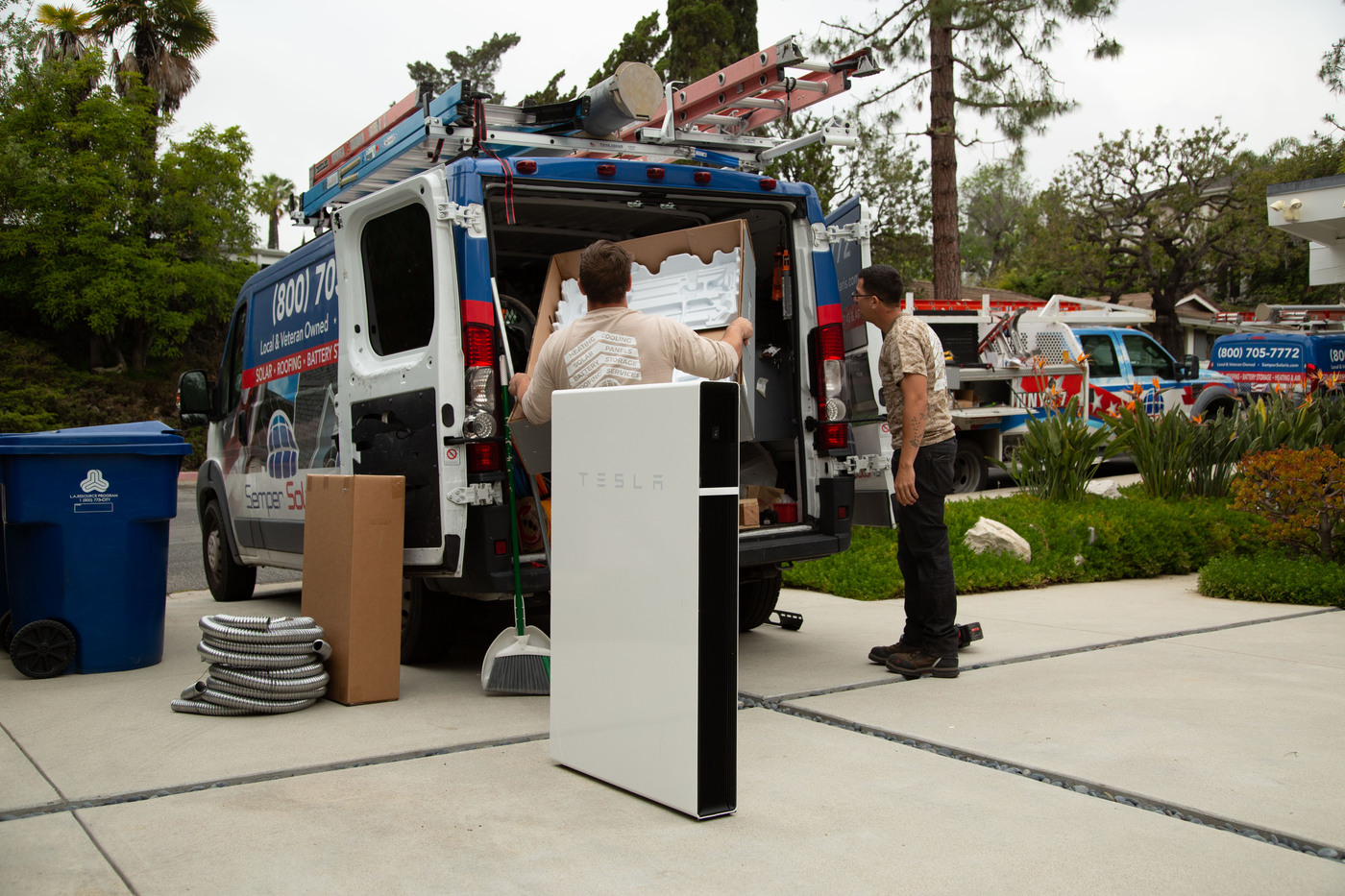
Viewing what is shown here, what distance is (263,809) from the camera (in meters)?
3.25

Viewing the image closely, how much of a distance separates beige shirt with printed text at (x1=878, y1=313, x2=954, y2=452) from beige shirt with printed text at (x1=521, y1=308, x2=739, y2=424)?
3.32 feet

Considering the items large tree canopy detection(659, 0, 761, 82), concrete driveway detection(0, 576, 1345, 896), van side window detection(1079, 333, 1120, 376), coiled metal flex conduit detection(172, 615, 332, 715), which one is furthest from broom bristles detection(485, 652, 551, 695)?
large tree canopy detection(659, 0, 761, 82)

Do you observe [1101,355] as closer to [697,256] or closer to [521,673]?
[697,256]

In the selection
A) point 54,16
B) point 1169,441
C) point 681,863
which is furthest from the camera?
point 54,16

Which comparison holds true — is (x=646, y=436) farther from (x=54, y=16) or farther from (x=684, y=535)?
(x=54, y=16)

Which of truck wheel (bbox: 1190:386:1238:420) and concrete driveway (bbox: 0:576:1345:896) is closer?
concrete driveway (bbox: 0:576:1345:896)

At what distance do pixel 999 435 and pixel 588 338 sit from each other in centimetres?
1017

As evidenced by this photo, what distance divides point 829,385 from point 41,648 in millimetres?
3863

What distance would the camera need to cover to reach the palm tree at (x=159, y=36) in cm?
2595

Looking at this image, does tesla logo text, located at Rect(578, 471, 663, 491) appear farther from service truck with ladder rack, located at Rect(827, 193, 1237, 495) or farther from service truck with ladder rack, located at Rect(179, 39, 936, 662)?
service truck with ladder rack, located at Rect(827, 193, 1237, 495)

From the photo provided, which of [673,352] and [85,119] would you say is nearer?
[673,352]

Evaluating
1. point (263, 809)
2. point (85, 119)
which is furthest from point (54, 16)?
point (263, 809)

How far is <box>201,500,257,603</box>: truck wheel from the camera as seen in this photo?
7543mm

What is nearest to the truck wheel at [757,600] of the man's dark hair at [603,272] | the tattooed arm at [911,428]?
the tattooed arm at [911,428]
